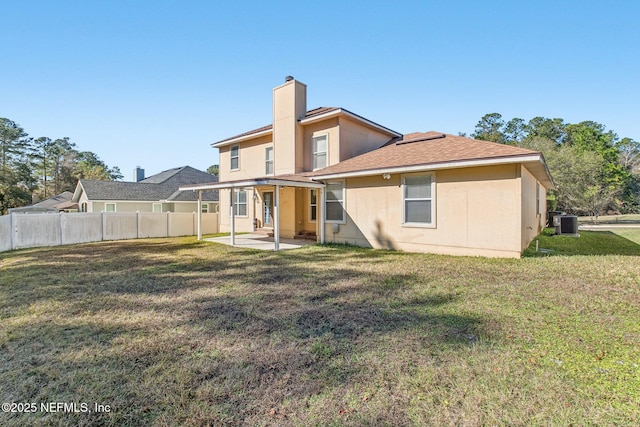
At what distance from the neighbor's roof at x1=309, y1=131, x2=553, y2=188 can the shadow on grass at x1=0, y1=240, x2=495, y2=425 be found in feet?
13.0

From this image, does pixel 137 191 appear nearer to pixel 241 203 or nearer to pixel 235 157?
pixel 235 157

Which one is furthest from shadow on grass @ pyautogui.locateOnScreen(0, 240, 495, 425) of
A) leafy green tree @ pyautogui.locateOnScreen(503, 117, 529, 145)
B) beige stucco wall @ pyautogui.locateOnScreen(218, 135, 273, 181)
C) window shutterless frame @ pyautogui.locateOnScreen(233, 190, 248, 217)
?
leafy green tree @ pyautogui.locateOnScreen(503, 117, 529, 145)

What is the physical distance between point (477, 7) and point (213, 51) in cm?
961

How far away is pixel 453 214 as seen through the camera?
9133 millimetres

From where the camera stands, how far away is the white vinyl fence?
12.8 metres

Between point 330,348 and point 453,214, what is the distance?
7.15 metres

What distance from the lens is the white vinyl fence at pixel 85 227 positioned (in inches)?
503

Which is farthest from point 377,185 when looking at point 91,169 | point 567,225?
point 91,169

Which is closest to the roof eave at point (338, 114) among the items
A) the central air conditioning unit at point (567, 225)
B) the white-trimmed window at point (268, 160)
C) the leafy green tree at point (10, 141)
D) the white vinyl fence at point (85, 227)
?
the white-trimmed window at point (268, 160)

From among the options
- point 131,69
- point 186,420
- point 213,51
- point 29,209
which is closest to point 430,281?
point 186,420

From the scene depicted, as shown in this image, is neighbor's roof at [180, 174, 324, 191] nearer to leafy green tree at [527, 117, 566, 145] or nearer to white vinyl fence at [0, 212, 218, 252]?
white vinyl fence at [0, 212, 218, 252]

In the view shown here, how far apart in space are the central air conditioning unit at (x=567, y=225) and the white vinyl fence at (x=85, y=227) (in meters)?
18.9

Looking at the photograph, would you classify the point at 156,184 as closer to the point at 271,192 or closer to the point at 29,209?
the point at 29,209

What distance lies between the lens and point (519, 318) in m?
4.14
